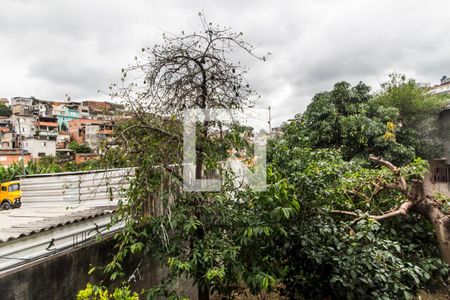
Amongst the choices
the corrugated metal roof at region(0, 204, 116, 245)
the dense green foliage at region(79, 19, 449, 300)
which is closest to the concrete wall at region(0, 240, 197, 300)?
the dense green foliage at region(79, 19, 449, 300)

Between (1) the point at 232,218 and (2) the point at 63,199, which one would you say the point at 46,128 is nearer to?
(2) the point at 63,199

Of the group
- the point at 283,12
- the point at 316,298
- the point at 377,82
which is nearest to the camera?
the point at 316,298

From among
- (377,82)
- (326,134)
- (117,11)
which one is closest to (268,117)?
(117,11)

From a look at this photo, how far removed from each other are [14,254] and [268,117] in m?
2.73

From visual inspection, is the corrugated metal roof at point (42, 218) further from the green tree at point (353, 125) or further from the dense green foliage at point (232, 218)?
the green tree at point (353, 125)

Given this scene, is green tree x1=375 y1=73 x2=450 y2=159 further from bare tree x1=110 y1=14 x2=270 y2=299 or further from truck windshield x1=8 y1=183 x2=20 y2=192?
truck windshield x1=8 y1=183 x2=20 y2=192

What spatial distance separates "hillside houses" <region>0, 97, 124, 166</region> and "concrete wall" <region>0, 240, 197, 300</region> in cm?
90

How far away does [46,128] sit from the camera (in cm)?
3828

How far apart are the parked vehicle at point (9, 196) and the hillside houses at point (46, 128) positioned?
3.10 m

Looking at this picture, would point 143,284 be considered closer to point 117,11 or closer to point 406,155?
point 117,11

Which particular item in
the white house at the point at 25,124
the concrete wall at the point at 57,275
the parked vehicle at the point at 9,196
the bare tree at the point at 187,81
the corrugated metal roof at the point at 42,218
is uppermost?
the white house at the point at 25,124

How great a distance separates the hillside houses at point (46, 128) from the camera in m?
2.54

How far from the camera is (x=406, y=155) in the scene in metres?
7.93

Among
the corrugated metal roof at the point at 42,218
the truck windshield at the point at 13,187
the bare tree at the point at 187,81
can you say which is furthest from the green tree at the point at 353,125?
the truck windshield at the point at 13,187
